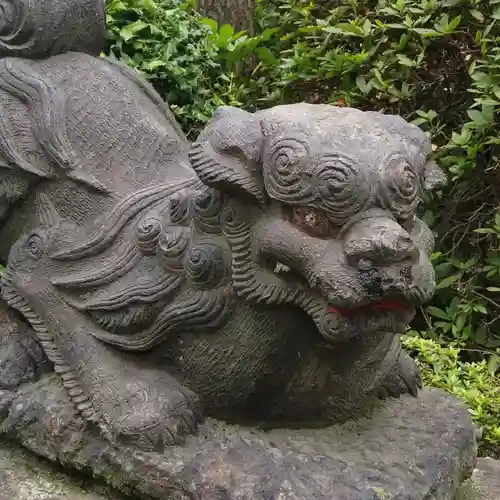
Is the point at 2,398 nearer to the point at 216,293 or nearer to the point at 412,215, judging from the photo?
the point at 216,293

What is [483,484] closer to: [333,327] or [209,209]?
[333,327]

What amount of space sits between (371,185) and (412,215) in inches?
4.0

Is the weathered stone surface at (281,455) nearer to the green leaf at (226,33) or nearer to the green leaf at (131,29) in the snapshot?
the green leaf at (131,29)

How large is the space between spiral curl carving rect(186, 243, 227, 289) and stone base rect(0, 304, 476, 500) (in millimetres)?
265

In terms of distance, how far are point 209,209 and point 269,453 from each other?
400 millimetres

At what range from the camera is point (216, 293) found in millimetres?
1244

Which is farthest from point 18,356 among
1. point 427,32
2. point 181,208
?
point 427,32

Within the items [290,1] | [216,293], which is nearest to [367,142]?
[216,293]

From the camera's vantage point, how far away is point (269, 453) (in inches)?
50.0

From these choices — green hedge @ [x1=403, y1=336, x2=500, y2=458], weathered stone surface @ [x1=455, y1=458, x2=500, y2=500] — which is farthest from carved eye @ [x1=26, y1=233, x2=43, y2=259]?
green hedge @ [x1=403, y1=336, x2=500, y2=458]

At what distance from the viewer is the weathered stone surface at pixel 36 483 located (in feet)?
4.57

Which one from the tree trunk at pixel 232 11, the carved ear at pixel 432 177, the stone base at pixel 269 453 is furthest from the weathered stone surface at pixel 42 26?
the tree trunk at pixel 232 11

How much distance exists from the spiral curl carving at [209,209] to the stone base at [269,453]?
1.13 ft

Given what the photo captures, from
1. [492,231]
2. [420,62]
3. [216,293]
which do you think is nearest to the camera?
[216,293]
